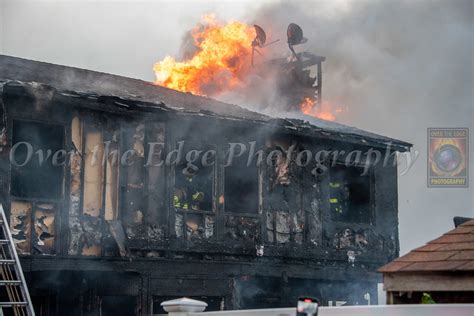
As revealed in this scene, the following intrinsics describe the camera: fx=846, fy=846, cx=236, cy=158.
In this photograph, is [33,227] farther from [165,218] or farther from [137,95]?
[137,95]

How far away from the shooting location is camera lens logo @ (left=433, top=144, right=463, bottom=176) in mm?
27812

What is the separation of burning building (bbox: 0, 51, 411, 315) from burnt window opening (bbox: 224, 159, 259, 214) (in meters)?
0.03

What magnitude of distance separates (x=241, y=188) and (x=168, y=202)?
7.82 feet

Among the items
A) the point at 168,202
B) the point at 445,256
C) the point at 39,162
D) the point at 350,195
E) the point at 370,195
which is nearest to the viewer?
the point at 445,256

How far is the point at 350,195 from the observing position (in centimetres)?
2166

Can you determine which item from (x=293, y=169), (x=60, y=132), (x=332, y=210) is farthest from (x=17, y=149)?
(x=332, y=210)

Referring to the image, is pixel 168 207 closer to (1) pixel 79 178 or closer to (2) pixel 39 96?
(1) pixel 79 178

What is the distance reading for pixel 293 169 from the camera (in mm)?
19781

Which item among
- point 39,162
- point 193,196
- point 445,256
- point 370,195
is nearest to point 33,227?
point 39,162

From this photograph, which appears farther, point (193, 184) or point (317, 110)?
point (317, 110)

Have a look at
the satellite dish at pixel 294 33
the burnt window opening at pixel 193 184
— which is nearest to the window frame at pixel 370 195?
the burnt window opening at pixel 193 184

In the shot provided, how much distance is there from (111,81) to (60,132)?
11.7 ft

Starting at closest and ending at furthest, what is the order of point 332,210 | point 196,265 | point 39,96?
1. point 39,96
2. point 196,265
3. point 332,210

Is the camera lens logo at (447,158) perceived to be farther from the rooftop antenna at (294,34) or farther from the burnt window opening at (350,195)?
the burnt window opening at (350,195)
